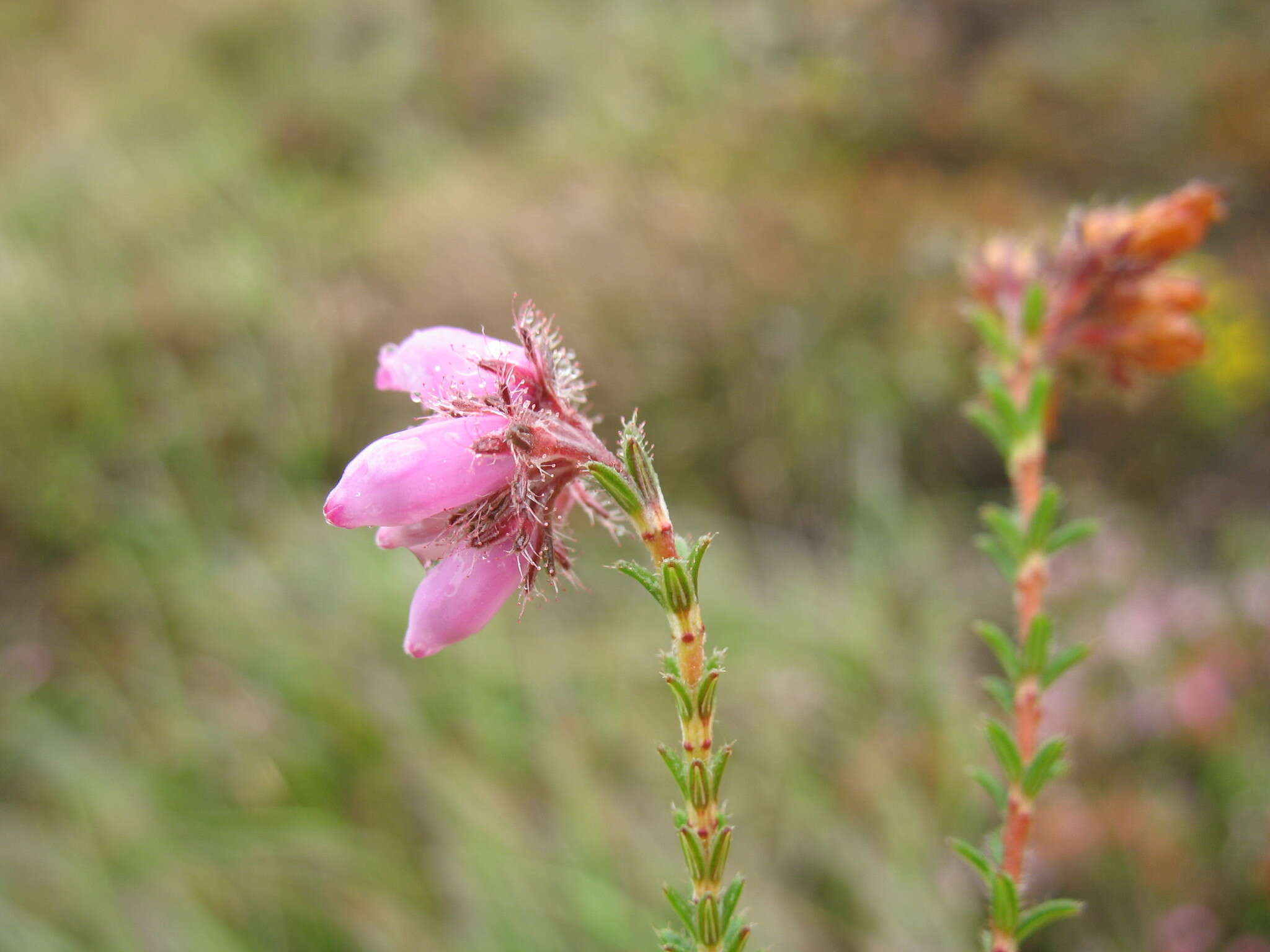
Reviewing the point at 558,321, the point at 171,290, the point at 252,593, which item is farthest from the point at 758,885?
the point at 171,290

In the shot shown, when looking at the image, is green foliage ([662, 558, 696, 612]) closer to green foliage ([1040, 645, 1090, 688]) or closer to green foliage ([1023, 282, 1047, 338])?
green foliage ([1040, 645, 1090, 688])

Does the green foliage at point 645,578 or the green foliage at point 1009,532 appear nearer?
the green foliage at point 645,578

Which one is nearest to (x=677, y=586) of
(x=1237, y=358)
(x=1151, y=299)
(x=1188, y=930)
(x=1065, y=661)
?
(x=1065, y=661)

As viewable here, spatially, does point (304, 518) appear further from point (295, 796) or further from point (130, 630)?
point (295, 796)

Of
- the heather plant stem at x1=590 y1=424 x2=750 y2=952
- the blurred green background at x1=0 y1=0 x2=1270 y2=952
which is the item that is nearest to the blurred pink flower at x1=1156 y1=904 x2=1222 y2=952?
the blurred green background at x1=0 y1=0 x2=1270 y2=952

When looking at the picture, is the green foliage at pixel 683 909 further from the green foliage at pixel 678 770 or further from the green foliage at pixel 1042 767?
the green foliage at pixel 1042 767

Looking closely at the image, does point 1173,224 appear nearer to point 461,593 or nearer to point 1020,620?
point 1020,620

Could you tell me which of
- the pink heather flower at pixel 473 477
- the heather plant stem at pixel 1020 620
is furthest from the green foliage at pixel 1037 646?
the pink heather flower at pixel 473 477
